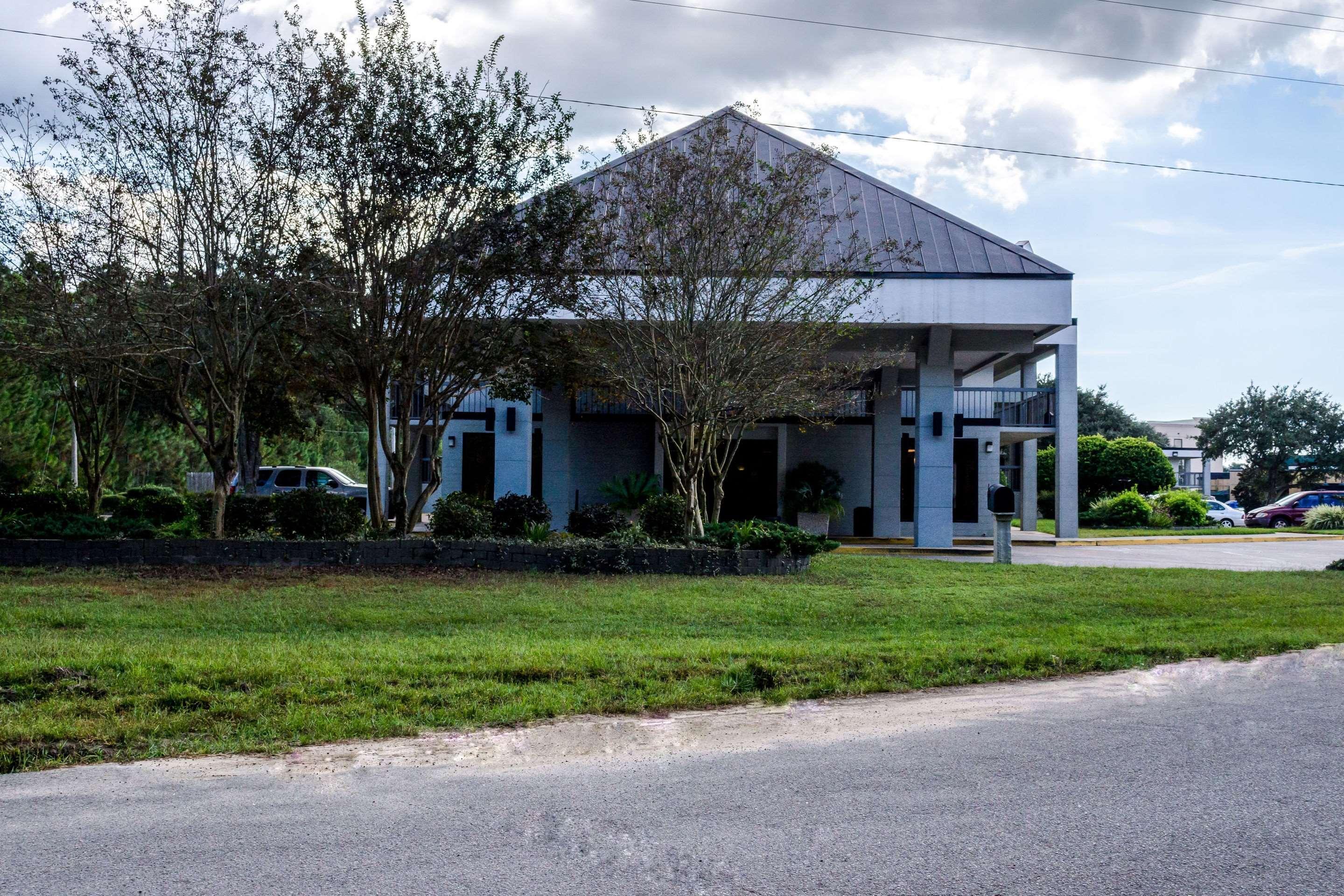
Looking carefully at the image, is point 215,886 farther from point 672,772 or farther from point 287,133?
point 287,133

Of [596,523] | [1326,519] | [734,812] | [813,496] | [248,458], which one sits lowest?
[734,812]

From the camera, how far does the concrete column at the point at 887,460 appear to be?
25.7 metres

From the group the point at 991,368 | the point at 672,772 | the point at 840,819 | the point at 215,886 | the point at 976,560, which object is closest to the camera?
the point at 215,886

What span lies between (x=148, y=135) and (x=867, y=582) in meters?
11.2

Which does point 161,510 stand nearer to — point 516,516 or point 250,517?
point 250,517

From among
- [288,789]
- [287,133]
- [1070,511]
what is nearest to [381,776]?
[288,789]

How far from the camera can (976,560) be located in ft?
61.8

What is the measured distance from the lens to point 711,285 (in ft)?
50.9

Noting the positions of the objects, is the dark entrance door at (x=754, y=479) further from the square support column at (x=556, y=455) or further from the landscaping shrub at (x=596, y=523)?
the landscaping shrub at (x=596, y=523)

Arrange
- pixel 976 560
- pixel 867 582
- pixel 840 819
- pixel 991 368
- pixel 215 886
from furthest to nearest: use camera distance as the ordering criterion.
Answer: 1. pixel 991 368
2. pixel 976 560
3. pixel 867 582
4. pixel 840 819
5. pixel 215 886

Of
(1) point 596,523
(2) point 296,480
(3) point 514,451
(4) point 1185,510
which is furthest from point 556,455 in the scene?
(4) point 1185,510

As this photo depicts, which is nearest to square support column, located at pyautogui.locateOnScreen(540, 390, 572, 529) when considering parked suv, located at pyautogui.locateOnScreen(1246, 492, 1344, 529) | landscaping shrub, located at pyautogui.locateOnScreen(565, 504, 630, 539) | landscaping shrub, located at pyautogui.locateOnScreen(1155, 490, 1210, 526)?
landscaping shrub, located at pyautogui.locateOnScreen(565, 504, 630, 539)

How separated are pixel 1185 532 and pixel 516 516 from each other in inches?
942

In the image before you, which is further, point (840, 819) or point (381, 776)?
point (381, 776)
